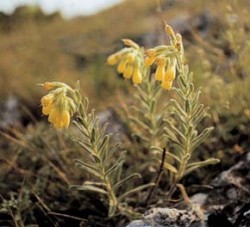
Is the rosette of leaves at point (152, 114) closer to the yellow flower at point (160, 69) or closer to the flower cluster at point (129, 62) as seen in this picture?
the flower cluster at point (129, 62)

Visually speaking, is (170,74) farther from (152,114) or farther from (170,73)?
(152,114)

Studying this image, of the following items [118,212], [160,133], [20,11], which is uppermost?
[20,11]

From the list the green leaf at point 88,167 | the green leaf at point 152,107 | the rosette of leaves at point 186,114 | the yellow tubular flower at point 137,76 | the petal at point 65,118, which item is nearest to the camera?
the petal at point 65,118

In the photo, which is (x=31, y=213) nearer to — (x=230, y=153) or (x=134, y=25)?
(x=230, y=153)

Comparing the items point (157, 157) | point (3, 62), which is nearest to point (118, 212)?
point (157, 157)

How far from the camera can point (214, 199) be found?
2.86 metres

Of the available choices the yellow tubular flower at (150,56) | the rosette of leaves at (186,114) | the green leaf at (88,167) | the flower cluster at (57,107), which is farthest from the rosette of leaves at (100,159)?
the yellow tubular flower at (150,56)

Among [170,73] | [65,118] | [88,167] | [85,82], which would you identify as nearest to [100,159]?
[88,167]

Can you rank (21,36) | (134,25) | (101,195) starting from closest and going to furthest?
(101,195)
(134,25)
(21,36)

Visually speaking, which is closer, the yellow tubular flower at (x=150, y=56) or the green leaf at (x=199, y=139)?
the yellow tubular flower at (x=150, y=56)

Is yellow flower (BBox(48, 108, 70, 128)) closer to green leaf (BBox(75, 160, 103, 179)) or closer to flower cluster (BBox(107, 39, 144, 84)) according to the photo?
green leaf (BBox(75, 160, 103, 179))

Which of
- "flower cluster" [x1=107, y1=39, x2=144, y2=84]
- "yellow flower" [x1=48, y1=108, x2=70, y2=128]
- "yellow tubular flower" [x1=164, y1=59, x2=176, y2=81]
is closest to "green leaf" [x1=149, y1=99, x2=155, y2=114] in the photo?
"flower cluster" [x1=107, y1=39, x2=144, y2=84]

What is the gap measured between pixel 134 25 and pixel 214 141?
746cm

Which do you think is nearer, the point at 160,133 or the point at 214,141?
the point at 160,133
